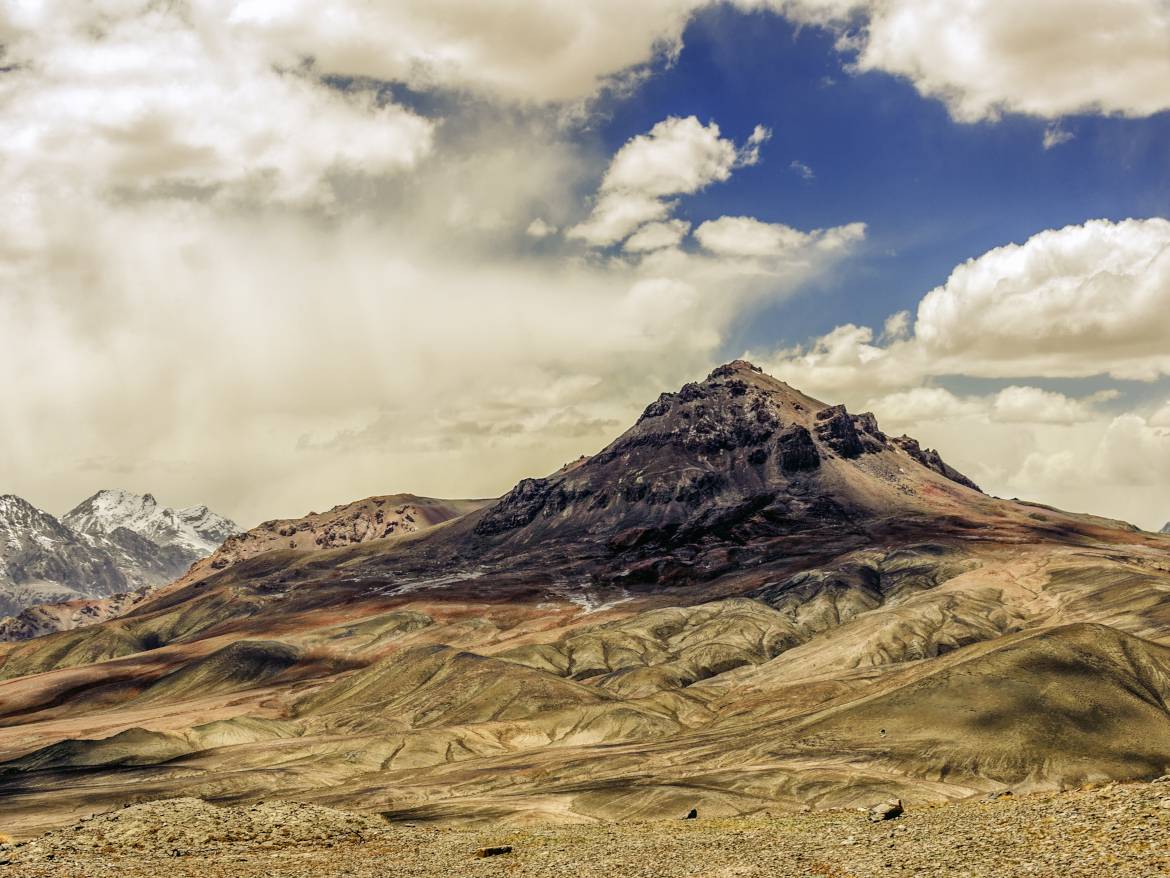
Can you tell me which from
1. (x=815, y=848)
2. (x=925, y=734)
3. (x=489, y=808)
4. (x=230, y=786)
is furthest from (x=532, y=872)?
(x=230, y=786)

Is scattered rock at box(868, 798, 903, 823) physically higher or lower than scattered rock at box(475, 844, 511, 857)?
higher

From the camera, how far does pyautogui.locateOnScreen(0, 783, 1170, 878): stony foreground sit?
1555 inches

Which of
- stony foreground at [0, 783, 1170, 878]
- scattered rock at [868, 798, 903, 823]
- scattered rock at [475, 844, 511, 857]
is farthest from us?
scattered rock at [475, 844, 511, 857]

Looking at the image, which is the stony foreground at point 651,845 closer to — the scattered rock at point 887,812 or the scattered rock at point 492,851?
the scattered rock at point 492,851

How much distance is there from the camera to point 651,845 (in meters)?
57.2

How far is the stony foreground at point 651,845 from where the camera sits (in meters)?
39.5

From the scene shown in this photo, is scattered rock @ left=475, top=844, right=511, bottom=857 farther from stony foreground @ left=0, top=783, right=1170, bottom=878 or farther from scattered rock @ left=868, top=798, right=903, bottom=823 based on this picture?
scattered rock @ left=868, top=798, right=903, bottom=823

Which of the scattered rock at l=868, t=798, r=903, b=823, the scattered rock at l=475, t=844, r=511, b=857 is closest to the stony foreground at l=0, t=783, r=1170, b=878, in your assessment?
the scattered rock at l=475, t=844, r=511, b=857

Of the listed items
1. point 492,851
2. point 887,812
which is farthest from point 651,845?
point 887,812

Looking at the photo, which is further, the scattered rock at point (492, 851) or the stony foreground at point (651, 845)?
the scattered rock at point (492, 851)

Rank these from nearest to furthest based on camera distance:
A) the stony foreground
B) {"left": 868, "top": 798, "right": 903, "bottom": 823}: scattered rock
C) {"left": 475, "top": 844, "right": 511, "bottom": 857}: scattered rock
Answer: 1. the stony foreground
2. {"left": 868, "top": 798, "right": 903, "bottom": 823}: scattered rock
3. {"left": 475, "top": 844, "right": 511, "bottom": 857}: scattered rock

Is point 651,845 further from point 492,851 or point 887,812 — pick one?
point 887,812

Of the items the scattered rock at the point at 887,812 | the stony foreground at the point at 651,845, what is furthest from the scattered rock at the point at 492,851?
the scattered rock at the point at 887,812

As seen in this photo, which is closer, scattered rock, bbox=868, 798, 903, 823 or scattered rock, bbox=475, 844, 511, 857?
scattered rock, bbox=868, 798, 903, 823
